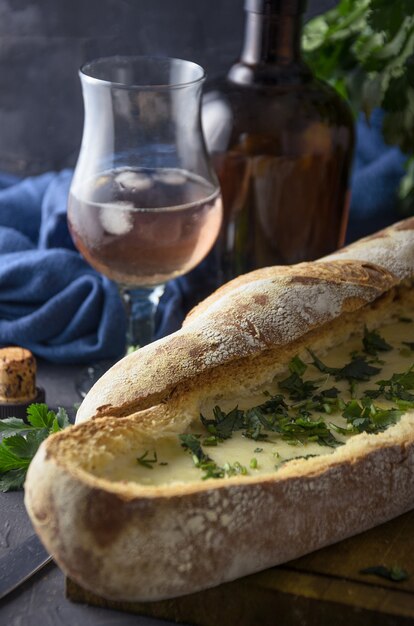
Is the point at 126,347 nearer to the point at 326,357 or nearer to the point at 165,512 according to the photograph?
the point at 326,357

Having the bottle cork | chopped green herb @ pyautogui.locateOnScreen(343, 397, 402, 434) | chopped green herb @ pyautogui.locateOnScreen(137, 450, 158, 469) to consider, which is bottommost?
the bottle cork

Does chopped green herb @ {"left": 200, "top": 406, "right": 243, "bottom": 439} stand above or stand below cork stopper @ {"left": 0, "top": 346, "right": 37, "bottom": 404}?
above

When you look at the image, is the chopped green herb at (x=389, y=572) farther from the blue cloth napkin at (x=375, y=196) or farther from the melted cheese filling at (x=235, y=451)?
the blue cloth napkin at (x=375, y=196)

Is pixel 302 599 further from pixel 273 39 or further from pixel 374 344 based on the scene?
pixel 273 39

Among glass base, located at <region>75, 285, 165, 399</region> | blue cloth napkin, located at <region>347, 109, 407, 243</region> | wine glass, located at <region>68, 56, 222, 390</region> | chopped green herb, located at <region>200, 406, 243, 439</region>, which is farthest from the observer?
blue cloth napkin, located at <region>347, 109, 407, 243</region>

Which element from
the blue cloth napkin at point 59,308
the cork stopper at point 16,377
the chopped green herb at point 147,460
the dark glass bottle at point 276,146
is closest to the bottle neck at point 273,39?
the dark glass bottle at point 276,146

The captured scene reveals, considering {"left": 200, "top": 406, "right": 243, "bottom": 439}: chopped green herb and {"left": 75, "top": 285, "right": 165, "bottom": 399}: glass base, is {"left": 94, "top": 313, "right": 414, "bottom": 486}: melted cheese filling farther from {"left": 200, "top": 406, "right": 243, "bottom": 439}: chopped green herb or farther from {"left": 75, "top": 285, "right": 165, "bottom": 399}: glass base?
{"left": 75, "top": 285, "right": 165, "bottom": 399}: glass base

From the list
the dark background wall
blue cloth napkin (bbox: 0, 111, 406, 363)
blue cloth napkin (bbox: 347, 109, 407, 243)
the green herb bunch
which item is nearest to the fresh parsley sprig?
blue cloth napkin (bbox: 0, 111, 406, 363)
